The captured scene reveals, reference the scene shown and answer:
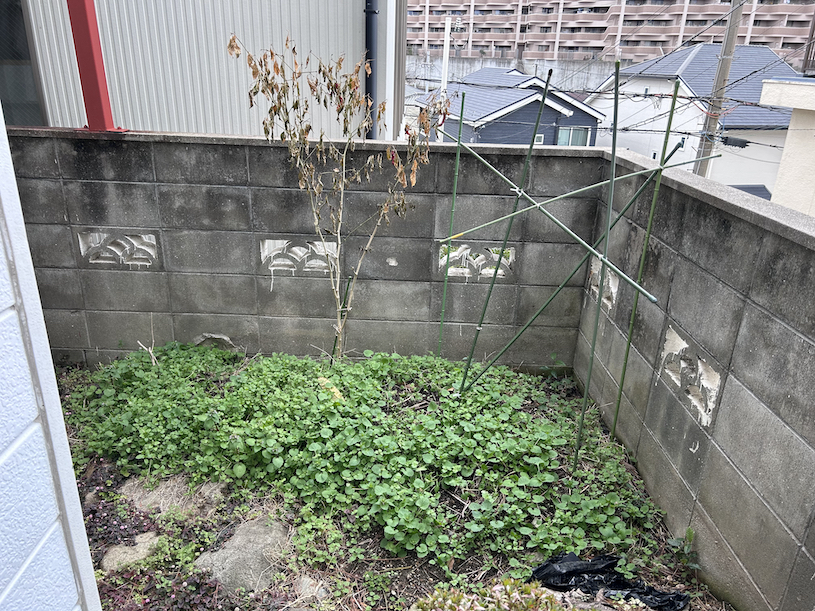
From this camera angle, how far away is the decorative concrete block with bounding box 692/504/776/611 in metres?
2.09

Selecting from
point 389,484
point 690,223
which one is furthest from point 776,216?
point 389,484

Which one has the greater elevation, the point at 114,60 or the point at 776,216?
the point at 114,60

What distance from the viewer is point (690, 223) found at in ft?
8.66

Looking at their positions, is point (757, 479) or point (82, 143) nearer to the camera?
point (757, 479)

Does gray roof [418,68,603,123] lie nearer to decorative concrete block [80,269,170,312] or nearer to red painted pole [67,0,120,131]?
red painted pole [67,0,120,131]

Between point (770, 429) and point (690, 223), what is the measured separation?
105 cm

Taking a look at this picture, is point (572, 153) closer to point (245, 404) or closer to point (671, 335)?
point (671, 335)

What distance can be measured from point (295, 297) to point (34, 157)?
1892 mm

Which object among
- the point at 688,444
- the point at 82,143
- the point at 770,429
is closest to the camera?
the point at 770,429

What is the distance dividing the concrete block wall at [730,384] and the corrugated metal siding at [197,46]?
3.17 metres

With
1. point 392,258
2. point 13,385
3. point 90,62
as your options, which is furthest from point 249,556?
point 90,62

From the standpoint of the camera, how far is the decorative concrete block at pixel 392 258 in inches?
152

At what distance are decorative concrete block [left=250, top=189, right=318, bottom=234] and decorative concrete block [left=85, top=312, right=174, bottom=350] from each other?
3.37 feet

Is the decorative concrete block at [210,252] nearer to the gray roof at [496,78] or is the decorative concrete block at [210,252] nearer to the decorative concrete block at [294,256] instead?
the decorative concrete block at [294,256]
